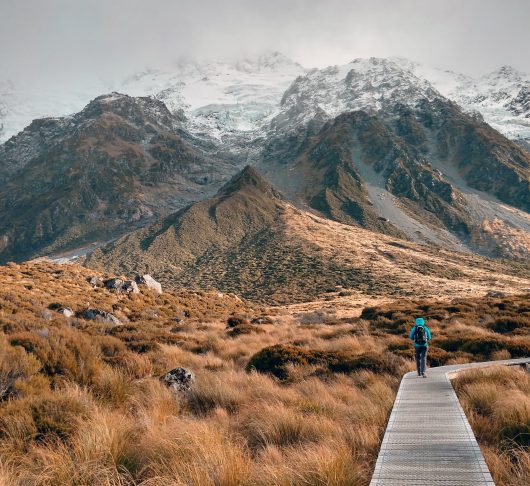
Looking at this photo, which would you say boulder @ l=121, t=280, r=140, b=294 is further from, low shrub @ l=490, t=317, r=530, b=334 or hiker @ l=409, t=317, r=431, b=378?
hiker @ l=409, t=317, r=431, b=378

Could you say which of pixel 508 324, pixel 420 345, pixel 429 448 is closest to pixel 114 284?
pixel 508 324

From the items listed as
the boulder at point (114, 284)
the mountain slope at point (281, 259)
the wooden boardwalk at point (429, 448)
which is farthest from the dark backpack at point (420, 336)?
the mountain slope at point (281, 259)

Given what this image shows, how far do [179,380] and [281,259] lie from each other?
134 m

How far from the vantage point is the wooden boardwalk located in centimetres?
474

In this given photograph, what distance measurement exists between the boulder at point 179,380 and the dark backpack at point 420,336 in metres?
6.35

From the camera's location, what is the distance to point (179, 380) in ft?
34.6

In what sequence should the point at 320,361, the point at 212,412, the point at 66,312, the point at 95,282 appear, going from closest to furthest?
the point at 212,412, the point at 320,361, the point at 66,312, the point at 95,282

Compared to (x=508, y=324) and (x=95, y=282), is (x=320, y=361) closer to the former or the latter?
(x=508, y=324)

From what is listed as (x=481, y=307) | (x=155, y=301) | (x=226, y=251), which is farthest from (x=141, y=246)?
(x=481, y=307)

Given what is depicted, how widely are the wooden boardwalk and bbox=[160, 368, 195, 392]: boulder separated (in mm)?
4776

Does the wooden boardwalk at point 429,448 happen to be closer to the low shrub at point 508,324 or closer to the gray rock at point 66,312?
the low shrub at point 508,324

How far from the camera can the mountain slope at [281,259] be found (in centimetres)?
11844

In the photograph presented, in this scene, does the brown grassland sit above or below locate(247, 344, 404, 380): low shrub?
above

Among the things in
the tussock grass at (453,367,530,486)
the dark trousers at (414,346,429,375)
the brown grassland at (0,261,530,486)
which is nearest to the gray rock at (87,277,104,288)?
the brown grassland at (0,261,530,486)
